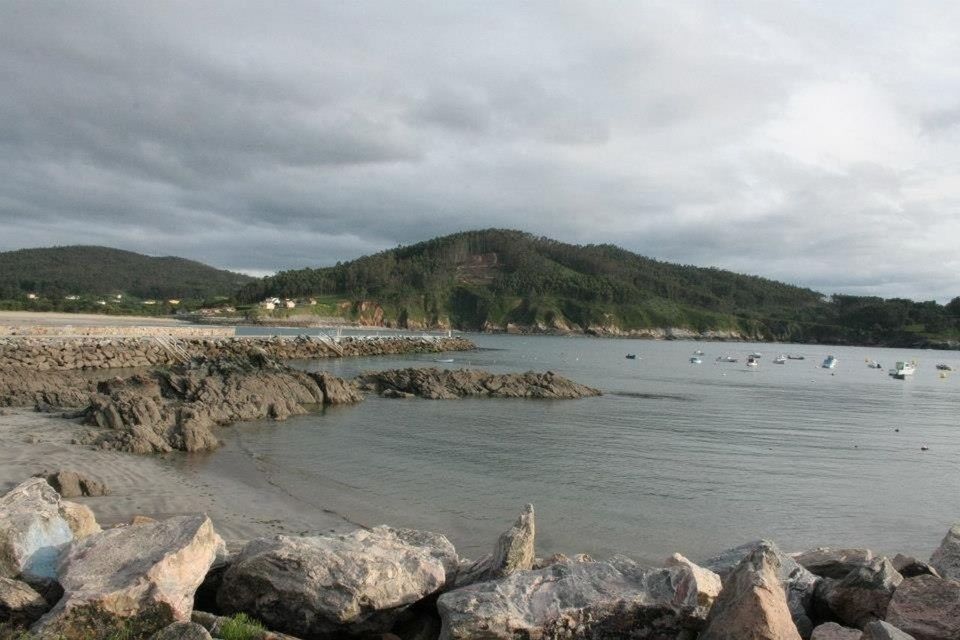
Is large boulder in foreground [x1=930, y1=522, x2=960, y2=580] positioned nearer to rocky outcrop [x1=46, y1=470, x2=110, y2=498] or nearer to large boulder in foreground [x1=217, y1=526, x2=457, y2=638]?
large boulder in foreground [x1=217, y1=526, x2=457, y2=638]

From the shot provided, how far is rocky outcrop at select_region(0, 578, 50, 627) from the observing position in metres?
6.45

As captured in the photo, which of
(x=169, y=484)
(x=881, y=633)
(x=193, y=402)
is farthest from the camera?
(x=193, y=402)

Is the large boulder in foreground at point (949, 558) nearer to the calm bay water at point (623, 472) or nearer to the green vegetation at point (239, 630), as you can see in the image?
the calm bay water at point (623, 472)

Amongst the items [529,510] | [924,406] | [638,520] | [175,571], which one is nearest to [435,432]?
Answer: [638,520]

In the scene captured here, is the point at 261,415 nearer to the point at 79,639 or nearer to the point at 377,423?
the point at 377,423

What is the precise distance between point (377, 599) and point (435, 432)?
2196 cm

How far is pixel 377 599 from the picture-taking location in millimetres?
6992

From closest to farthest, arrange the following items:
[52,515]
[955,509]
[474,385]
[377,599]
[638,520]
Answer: [377,599] < [52,515] < [638,520] < [955,509] < [474,385]

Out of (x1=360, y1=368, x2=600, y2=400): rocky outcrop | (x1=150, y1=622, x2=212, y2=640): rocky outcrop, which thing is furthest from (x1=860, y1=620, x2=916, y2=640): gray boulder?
(x1=360, y1=368, x2=600, y2=400): rocky outcrop

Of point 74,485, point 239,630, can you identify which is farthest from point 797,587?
point 74,485

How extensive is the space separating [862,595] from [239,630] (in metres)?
6.53

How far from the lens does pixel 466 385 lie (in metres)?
44.5

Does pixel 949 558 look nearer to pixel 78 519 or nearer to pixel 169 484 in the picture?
pixel 78 519

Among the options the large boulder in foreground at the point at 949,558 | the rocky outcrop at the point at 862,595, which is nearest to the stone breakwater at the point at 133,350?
the rocky outcrop at the point at 862,595
